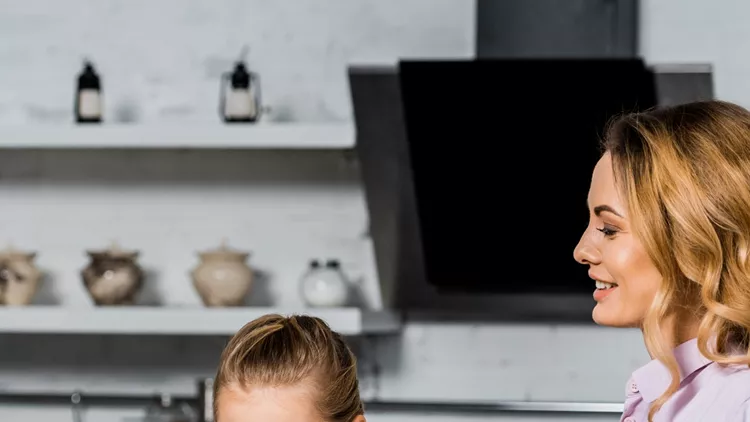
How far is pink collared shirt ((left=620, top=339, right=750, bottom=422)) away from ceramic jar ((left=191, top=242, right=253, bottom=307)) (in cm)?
154

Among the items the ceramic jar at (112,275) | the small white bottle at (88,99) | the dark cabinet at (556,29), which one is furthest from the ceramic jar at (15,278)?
the dark cabinet at (556,29)

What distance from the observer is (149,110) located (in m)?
3.06

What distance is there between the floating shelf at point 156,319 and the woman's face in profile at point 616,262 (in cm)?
140

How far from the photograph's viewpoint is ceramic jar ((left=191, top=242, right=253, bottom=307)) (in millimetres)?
2793

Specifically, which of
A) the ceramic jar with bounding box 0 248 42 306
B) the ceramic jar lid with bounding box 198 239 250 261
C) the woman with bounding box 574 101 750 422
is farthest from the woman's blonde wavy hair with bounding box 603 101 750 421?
the ceramic jar with bounding box 0 248 42 306

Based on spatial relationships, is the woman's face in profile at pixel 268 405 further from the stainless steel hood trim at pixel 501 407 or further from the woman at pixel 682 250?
the stainless steel hood trim at pixel 501 407

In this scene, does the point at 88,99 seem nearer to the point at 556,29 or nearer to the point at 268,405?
the point at 556,29

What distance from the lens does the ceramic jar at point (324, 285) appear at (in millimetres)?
2778

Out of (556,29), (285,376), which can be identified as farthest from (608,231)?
(556,29)

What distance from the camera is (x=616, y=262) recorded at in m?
1.31

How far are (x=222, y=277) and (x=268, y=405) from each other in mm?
1460

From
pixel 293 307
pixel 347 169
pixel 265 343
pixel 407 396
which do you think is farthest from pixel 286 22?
pixel 265 343

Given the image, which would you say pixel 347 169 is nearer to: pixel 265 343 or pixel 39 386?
pixel 39 386

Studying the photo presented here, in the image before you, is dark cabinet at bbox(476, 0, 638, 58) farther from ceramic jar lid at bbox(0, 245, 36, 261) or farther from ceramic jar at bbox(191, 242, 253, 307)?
ceramic jar lid at bbox(0, 245, 36, 261)
